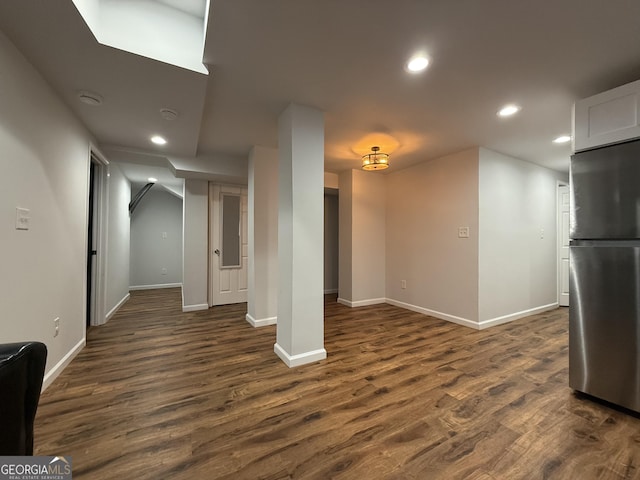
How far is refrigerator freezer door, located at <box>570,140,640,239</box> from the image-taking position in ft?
5.75

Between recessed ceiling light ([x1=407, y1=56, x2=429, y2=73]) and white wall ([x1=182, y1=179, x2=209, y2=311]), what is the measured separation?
146 inches

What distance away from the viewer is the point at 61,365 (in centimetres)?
226

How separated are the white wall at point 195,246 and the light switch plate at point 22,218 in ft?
8.39

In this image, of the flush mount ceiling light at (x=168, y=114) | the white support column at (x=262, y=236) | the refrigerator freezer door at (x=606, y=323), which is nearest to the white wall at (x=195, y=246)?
the white support column at (x=262, y=236)

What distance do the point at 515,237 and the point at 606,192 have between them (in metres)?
2.21

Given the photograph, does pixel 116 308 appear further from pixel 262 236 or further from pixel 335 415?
pixel 335 415

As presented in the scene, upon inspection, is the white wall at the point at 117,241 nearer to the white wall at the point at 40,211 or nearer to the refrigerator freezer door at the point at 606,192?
the white wall at the point at 40,211

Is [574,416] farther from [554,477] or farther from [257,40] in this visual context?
[257,40]

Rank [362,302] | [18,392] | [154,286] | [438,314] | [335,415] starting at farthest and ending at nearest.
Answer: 1. [154,286]
2. [362,302]
3. [438,314]
4. [335,415]
5. [18,392]

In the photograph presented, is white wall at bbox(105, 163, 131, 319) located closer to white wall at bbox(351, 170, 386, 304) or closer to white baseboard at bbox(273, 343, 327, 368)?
white baseboard at bbox(273, 343, 327, 368)

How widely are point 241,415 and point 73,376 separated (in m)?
1.65

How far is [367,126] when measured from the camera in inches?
115

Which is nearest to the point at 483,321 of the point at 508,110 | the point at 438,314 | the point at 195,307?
the point at 438,314

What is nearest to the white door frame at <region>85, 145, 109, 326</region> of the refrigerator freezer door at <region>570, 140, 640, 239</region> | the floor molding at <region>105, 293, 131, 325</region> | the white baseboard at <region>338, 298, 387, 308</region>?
the floor molding at <region>105, 293, 131, 325</region>
